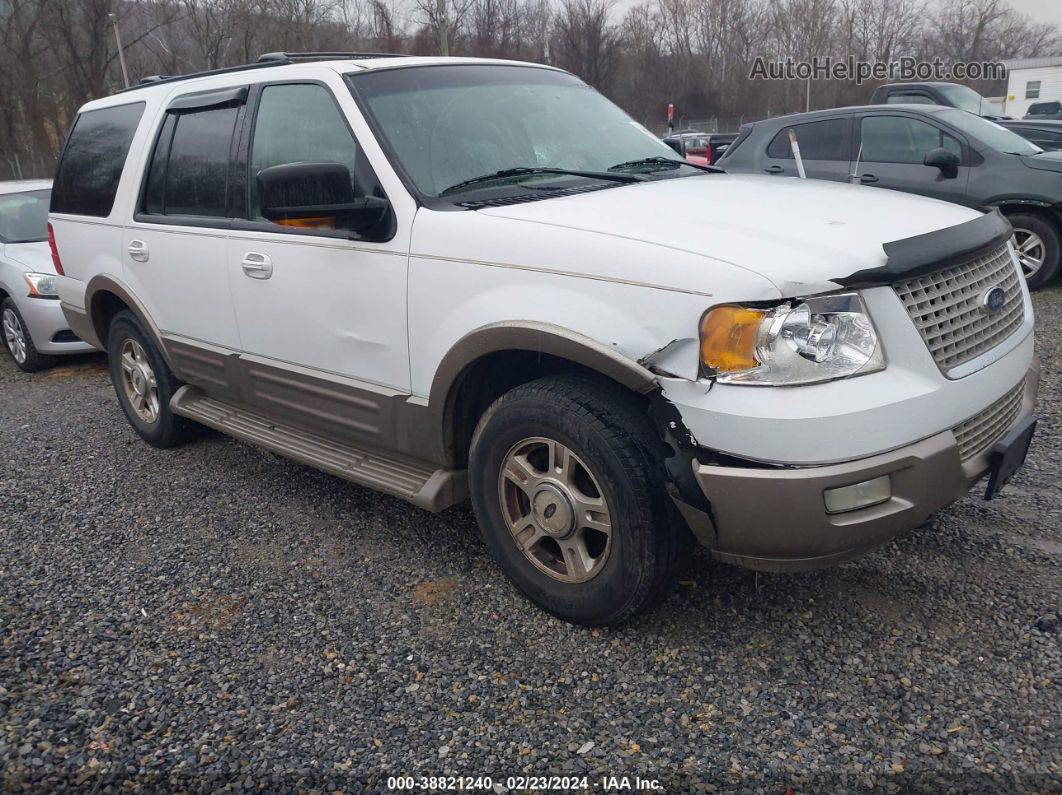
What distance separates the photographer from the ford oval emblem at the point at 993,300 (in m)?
2.79

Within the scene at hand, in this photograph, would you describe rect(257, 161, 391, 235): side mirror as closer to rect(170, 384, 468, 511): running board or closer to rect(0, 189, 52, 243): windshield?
rect(170, 384, 468, 511): running board

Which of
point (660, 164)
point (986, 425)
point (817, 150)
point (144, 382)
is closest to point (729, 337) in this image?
point (986, 425)

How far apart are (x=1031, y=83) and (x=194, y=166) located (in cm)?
5154

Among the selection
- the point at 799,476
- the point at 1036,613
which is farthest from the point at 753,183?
the point at 1036,613

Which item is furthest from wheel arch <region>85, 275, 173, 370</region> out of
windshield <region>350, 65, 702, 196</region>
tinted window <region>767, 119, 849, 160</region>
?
tinted window <region>767, 119, 849, 160</region>

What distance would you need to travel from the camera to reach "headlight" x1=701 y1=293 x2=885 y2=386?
2367 millimetres

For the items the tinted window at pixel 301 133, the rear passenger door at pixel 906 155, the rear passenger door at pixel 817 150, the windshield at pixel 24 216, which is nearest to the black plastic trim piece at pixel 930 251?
the tinted window at pixel 301 133

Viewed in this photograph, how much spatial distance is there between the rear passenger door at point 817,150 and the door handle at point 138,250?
605 centimetres

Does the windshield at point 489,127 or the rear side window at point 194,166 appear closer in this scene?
the windshield at point 489,127

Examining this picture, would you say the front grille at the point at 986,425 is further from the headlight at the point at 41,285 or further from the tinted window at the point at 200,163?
the headlight at the point at 41,285

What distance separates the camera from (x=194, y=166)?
419 centimetres

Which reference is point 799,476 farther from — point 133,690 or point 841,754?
point 133,690

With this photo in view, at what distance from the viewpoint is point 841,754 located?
2.35 m

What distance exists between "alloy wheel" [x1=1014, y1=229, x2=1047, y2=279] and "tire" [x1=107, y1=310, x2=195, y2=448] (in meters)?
7.10
